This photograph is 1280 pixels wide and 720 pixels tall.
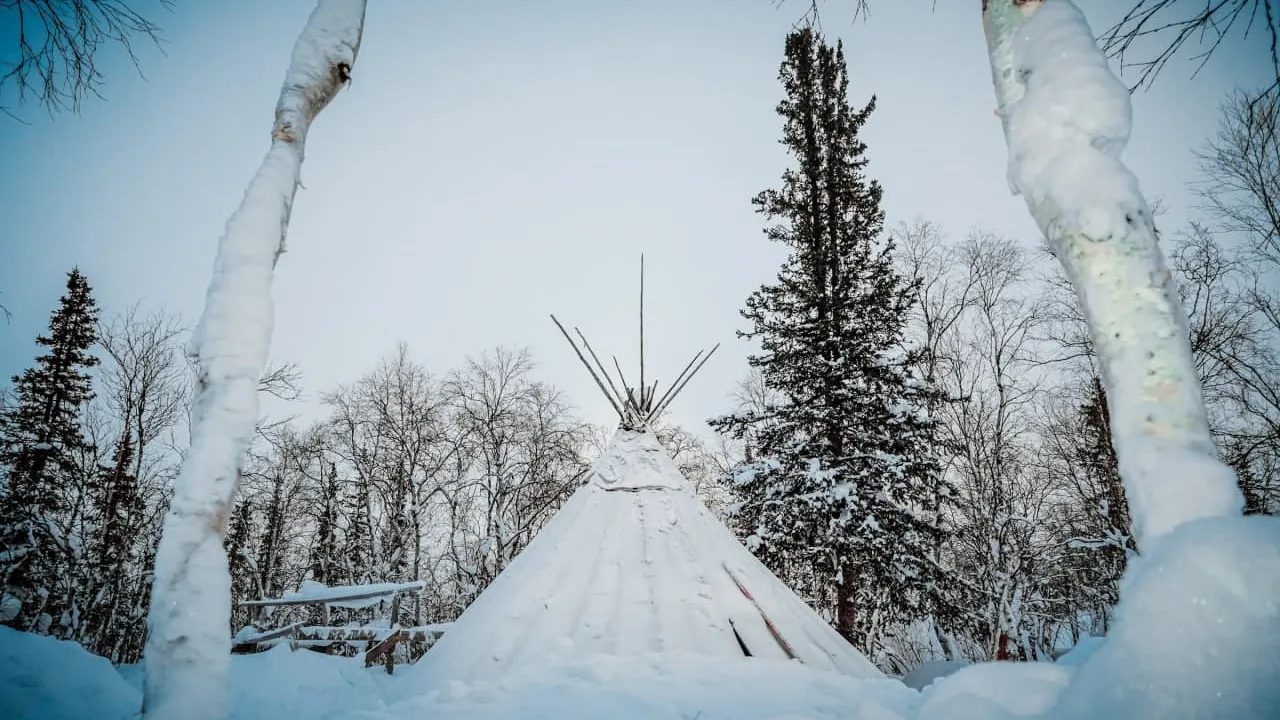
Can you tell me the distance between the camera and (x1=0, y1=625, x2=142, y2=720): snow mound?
2.44m

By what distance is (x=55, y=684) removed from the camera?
2629mm

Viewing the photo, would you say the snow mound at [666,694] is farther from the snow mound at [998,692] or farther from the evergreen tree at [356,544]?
the evergreen tree at [356,544]

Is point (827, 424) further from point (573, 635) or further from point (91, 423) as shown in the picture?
point (91, 423)

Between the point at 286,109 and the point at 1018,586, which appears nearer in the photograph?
the point at 286,109

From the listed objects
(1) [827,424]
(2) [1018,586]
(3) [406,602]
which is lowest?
(3) [406,602]

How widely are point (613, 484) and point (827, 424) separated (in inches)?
216

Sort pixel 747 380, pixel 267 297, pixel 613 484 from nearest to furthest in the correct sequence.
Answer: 1. pixel 267 297
2. pixel 613 484
3. pixel 747 380

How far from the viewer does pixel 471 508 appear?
725 inches

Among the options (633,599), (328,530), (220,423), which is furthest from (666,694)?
(328,530)

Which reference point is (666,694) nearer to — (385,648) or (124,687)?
(124,687)

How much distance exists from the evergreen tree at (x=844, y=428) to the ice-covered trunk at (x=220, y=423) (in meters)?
8.19

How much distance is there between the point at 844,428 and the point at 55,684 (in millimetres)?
9355

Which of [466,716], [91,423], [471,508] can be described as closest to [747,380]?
[471,508]

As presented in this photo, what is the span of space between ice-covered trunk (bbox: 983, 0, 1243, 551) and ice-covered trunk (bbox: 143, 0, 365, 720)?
2864mm
